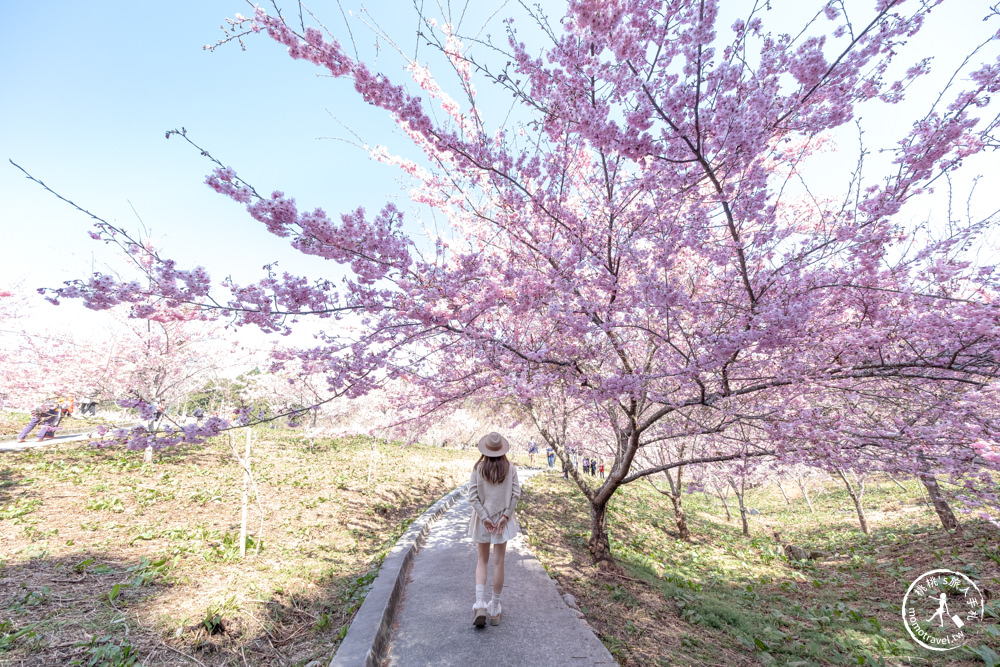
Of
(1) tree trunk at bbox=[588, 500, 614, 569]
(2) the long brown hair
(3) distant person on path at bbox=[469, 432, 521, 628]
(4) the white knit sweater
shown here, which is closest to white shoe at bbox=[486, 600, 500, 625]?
(3) distant person on path at bbox=[469, 432, 521, 628]

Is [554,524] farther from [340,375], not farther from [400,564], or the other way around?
[340,375]

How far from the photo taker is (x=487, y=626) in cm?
364

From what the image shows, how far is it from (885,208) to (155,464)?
15541 millimetres

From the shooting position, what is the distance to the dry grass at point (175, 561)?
3307 millimetres

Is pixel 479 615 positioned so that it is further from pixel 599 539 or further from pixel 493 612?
pixel 599 539

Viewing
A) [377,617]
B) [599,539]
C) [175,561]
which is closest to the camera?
[377,617]

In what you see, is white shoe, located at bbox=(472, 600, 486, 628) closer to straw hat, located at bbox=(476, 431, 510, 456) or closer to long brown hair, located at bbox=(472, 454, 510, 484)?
long brown hair, located at bbox=(472, 454, 510, 484)

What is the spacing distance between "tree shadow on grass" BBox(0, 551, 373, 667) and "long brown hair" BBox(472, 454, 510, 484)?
1864 mm

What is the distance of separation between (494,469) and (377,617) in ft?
5.37

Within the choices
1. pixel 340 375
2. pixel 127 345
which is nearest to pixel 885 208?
pixel 340 375

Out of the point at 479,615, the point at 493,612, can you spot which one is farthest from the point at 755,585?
the point at 479,615

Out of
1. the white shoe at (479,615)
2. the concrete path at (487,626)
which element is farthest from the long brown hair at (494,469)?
the concrete path at (487,626)

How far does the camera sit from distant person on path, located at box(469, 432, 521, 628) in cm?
374

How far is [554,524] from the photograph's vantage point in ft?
28.1
